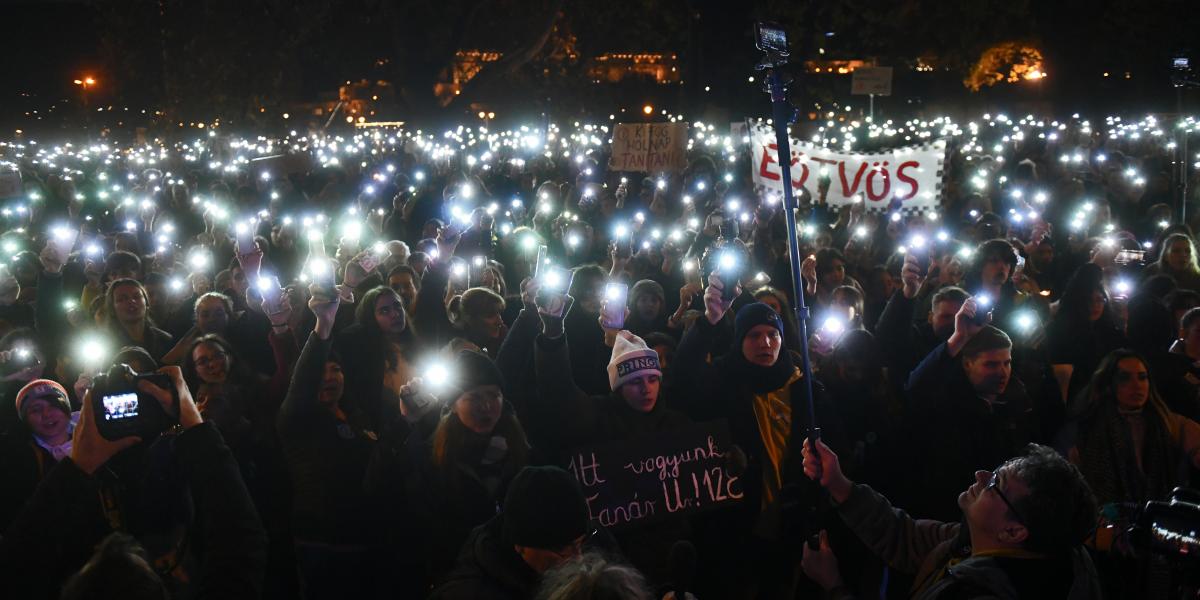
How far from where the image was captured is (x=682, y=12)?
31.1m

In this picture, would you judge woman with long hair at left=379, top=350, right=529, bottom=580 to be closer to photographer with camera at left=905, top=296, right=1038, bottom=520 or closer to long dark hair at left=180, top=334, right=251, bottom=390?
long dark hair at left=180, top=334, right=251, bottom=390

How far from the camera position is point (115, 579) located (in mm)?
2428

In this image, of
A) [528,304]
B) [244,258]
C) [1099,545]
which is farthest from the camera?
[244,258]

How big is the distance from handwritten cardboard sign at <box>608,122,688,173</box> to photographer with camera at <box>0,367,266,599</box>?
996 centimetres

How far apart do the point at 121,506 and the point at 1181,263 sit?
7.33 meters

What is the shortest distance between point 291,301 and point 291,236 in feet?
11.9

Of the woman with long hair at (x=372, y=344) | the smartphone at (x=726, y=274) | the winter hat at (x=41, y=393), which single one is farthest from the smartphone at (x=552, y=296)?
the winter hat at (x=41, y=393)

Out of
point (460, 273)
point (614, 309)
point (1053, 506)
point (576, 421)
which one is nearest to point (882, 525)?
point (1053, 506)

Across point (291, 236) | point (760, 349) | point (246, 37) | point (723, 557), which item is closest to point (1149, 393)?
point (760, 349)

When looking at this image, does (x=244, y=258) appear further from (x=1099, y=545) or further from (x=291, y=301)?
(x=1099, y=545)

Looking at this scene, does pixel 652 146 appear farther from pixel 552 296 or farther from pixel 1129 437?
pixel 1129 437

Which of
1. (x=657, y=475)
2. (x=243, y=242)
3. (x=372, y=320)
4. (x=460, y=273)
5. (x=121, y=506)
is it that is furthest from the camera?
(x=460, y=273)

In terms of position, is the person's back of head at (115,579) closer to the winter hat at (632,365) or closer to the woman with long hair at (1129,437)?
the winter hat at (632,365)

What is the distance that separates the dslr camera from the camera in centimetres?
300
